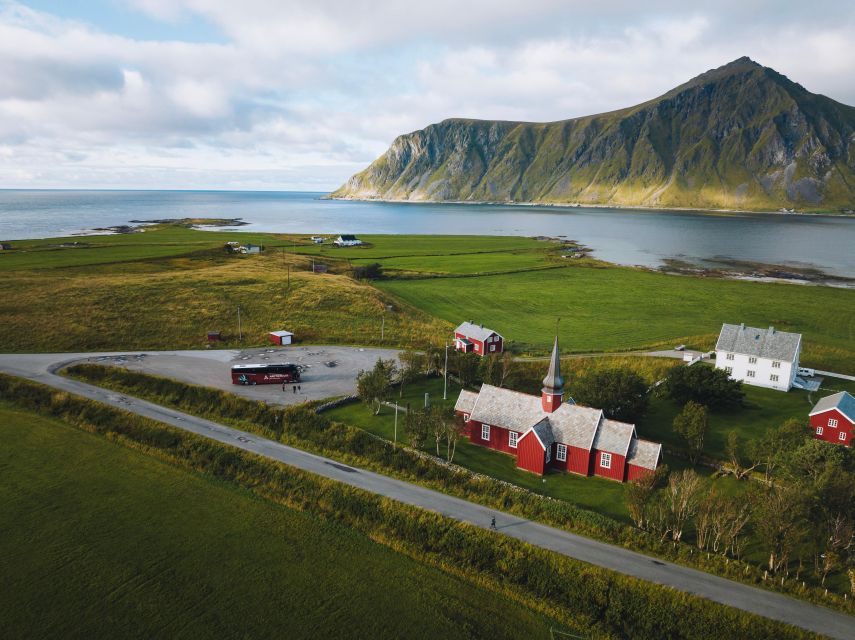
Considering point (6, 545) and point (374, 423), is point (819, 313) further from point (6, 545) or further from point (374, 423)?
point (6, 545)

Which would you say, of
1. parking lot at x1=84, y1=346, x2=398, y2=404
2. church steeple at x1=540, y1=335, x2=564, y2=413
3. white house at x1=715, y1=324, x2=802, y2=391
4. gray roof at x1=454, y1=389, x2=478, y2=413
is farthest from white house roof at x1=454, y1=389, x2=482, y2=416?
white house at x1=715, y1=324, x2=802, y2=391

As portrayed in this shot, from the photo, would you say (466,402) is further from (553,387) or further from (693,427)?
(693,427)

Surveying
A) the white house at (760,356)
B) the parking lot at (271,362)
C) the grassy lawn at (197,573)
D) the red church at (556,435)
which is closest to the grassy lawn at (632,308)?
the white house at (760,356)

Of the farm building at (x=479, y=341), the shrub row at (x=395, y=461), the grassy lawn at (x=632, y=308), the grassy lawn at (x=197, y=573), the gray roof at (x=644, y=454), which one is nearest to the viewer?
the grassy lawn at (x=197, y=573)

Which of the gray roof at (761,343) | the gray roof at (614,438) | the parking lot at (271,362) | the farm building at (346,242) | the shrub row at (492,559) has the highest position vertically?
the farm building at (346,242)

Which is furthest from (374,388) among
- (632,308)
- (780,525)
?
(632,308)

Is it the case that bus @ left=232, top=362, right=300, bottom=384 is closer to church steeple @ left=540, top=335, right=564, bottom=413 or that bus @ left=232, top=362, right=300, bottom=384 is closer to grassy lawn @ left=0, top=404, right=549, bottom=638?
grassy lawn @ left=0, top=404, right=549, bottom=638

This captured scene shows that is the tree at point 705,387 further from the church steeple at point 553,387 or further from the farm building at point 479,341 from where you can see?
the farm building at point 479,341
